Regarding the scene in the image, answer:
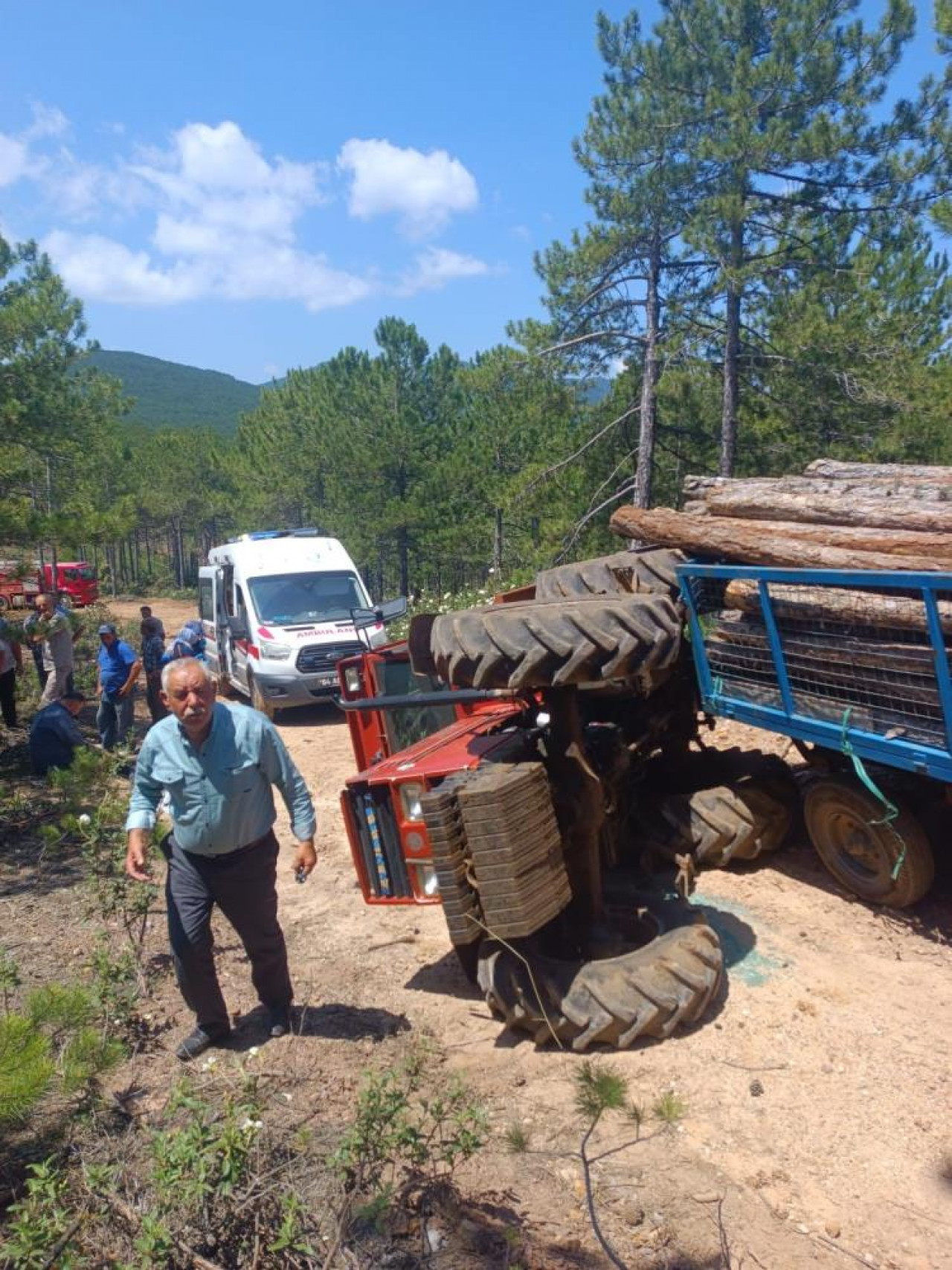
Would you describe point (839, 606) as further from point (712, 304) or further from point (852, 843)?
point (712, 304)

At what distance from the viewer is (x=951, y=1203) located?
2893 millimetres

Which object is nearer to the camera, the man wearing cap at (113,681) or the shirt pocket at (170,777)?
the shirt pocket at (170,777)

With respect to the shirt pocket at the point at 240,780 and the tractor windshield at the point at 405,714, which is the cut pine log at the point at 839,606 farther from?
the shirt pocket at the point at 240,780

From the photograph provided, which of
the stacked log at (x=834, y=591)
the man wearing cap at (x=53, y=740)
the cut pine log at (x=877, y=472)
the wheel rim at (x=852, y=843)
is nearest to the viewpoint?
the stacked log at (x=834, y=591)

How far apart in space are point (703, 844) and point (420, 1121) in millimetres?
2802

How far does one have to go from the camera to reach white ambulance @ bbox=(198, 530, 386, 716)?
36.3 ft

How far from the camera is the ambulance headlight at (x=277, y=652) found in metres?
11.0

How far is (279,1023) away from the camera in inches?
157

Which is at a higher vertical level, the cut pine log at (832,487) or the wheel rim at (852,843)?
the cut pine log at (832,487)

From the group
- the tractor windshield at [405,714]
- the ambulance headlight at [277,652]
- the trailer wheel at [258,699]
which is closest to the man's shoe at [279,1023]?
the tractor windshield at [405,714]

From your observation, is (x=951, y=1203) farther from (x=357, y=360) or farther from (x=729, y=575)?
(x=357, y=360)

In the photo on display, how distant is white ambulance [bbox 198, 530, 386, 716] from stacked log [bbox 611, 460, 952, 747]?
5.67m

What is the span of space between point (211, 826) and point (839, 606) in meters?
3.18

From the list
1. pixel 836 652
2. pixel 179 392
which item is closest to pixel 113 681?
pixel 836 652
